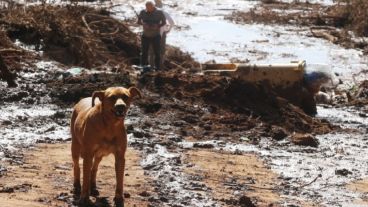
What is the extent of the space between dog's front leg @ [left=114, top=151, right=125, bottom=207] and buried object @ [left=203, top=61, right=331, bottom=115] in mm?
6544

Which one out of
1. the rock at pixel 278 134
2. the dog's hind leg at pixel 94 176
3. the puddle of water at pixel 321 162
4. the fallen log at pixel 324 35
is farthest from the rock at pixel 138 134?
the fallen log at pixel 324 35

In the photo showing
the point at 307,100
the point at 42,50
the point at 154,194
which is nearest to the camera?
the point at 154,194

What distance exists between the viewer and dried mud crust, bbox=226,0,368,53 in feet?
70.9

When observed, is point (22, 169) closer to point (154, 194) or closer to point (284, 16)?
point (154, 194)

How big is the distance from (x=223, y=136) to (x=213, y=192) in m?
2.91

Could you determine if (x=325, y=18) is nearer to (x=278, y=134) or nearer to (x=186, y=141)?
(x=278, y=134)

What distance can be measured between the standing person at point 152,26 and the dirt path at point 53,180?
5.08 m

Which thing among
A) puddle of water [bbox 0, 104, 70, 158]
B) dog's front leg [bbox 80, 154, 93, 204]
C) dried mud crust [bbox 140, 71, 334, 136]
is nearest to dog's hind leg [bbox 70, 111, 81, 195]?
dog's front leg [bbox 80, 154, 93, 204]

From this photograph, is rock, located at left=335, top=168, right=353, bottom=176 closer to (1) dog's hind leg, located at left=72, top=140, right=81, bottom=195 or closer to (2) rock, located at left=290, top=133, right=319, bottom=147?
(2) rock, located at left=290, top=133, right=319, bottom=147

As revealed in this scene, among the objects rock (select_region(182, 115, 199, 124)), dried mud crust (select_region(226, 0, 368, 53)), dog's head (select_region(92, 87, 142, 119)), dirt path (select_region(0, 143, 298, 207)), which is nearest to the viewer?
dog's head (select_region(92, 87, 142, 119))

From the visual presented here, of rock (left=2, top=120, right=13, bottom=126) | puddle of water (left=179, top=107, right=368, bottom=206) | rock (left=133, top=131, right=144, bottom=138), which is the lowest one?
puddle of water (left=179, top=107, right=368, bottom=206)

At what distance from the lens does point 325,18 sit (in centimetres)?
2488

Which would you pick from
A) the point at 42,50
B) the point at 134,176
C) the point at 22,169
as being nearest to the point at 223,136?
the point at 134,176

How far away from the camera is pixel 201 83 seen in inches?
476
